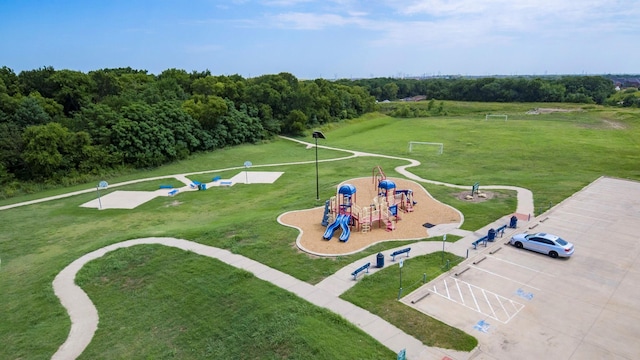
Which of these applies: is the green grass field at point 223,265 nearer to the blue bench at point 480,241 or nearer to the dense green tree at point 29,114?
the blue bench at point 480,241

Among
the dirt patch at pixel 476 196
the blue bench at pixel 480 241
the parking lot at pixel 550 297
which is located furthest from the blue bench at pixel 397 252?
the dirt patch at pixel 476 196

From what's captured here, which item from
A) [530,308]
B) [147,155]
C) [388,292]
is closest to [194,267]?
[388,292]

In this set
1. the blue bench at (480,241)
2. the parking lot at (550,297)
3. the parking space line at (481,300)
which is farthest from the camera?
the blue bench at (480,241)

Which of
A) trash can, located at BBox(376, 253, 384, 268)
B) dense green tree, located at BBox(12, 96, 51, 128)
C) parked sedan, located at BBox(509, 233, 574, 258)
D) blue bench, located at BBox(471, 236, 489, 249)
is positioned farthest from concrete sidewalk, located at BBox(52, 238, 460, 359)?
dense green tree, located at BBox(12, 96, 51, 128)

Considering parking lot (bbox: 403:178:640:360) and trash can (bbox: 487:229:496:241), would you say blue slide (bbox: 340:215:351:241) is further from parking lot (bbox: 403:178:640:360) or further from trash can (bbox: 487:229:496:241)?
trash can (bbox: 487:229:496:241)

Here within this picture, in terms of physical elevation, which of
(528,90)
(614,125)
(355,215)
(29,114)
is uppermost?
(29,114)

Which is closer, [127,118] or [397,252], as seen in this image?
[397,252]

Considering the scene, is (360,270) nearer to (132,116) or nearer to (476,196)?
(476,196)

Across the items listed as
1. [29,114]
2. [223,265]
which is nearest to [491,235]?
[223,265]
